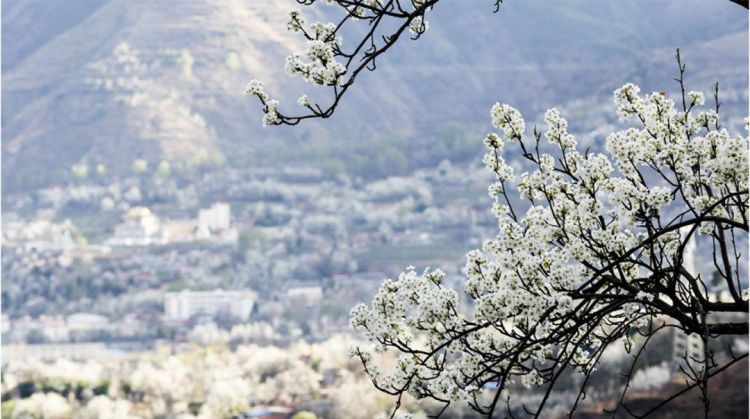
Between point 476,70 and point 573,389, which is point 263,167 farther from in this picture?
point 573,389

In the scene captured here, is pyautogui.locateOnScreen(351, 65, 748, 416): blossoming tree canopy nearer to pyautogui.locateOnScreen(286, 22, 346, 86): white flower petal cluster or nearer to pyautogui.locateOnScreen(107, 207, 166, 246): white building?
pyautogui.locateOnScreen(286, 22, 346, 86): white flower petal cluster

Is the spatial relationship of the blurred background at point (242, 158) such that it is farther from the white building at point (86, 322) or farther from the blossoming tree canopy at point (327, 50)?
the blossoming tree canopy at point (327, 50)

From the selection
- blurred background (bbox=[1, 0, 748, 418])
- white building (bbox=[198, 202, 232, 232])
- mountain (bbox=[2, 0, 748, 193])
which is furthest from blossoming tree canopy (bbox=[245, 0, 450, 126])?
mountain (bbox=[2, 0, 748, 193])

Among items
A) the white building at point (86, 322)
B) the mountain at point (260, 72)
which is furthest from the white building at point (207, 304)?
the mountain at point (260, 72)

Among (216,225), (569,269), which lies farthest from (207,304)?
(569,269)

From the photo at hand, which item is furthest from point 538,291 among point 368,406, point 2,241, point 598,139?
point 2,241
